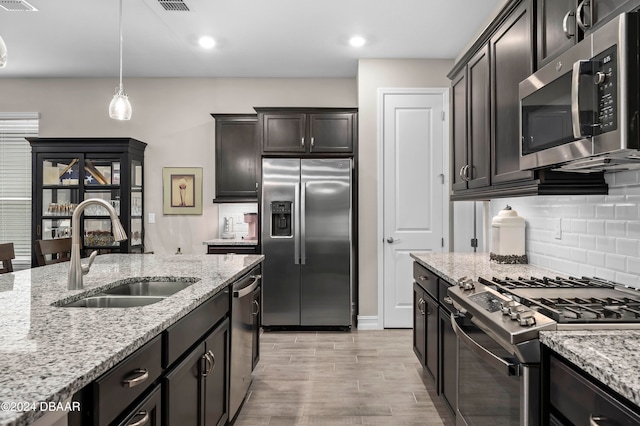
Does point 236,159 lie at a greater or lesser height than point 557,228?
greater

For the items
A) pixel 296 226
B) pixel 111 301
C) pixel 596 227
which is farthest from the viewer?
pixel 296 226

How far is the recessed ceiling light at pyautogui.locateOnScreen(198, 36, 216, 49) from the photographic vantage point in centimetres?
403

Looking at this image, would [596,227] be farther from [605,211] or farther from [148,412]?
[148,412]

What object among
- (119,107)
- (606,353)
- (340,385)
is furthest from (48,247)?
(606,353)

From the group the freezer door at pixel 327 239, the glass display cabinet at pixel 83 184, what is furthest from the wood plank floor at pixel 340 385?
the glass display cabinet at pixel 83 184

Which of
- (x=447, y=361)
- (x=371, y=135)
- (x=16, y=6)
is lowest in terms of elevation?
(x=447, y=361)

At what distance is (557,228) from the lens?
7.64 feet

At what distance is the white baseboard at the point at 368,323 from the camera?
4453mm

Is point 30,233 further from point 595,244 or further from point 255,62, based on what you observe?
point 595,244

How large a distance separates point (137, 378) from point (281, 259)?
3.24m

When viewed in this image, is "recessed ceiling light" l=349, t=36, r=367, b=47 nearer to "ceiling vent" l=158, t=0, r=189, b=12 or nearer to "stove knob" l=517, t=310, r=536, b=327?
"ceiling vent" l=158, t=0, r=189, b=12

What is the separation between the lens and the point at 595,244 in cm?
199

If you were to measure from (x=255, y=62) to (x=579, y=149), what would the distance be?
3.92m

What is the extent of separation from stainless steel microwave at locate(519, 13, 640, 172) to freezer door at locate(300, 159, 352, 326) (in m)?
2.69
